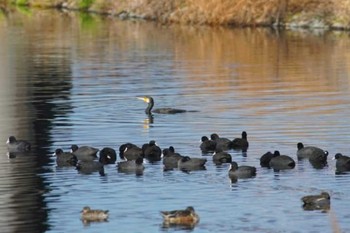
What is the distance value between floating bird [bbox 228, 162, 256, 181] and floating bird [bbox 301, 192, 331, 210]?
264 cm

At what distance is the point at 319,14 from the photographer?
63188 mm

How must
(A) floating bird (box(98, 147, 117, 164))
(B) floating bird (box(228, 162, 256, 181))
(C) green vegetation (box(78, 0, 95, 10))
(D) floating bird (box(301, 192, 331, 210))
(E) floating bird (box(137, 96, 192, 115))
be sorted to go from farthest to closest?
(C) green vegetation (box(78, 0, 95, 10)), (E) floating bird (box(137, 96, 192, 115)), (A) floating bird (box(98, 147, 117, 164)), (B) floating bird (box(228, 162, 256, 181)), (D) floating bird (box(301, 192, 331, 210))

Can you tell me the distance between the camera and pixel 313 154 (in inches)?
1069

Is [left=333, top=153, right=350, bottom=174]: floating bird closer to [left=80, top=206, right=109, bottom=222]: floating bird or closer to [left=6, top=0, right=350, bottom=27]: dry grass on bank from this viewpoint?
[left=80, top=206, right=109, bottom=222]: floating bird

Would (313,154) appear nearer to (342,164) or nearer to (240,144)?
(342,164)

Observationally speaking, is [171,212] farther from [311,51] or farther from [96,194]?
[311,51]

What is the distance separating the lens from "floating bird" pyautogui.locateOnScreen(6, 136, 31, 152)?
29.5 metres

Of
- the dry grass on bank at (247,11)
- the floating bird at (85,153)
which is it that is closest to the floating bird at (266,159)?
the floating bird at (85,153)

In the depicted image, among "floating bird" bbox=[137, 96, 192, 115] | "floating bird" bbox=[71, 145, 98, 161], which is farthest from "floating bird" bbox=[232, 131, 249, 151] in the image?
"floating bird" bbox=[137, 96, 192, 115]

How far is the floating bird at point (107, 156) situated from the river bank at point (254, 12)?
34963 mm

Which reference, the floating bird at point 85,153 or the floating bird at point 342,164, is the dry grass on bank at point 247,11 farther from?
the floating bird at point 342,164

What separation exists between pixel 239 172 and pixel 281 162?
4.03 ft

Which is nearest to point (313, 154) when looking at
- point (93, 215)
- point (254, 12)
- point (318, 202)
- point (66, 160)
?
point (318, 202)

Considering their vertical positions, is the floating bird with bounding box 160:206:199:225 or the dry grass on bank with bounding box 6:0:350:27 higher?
the dry grass on bank with bounding box 6:0:350:27
